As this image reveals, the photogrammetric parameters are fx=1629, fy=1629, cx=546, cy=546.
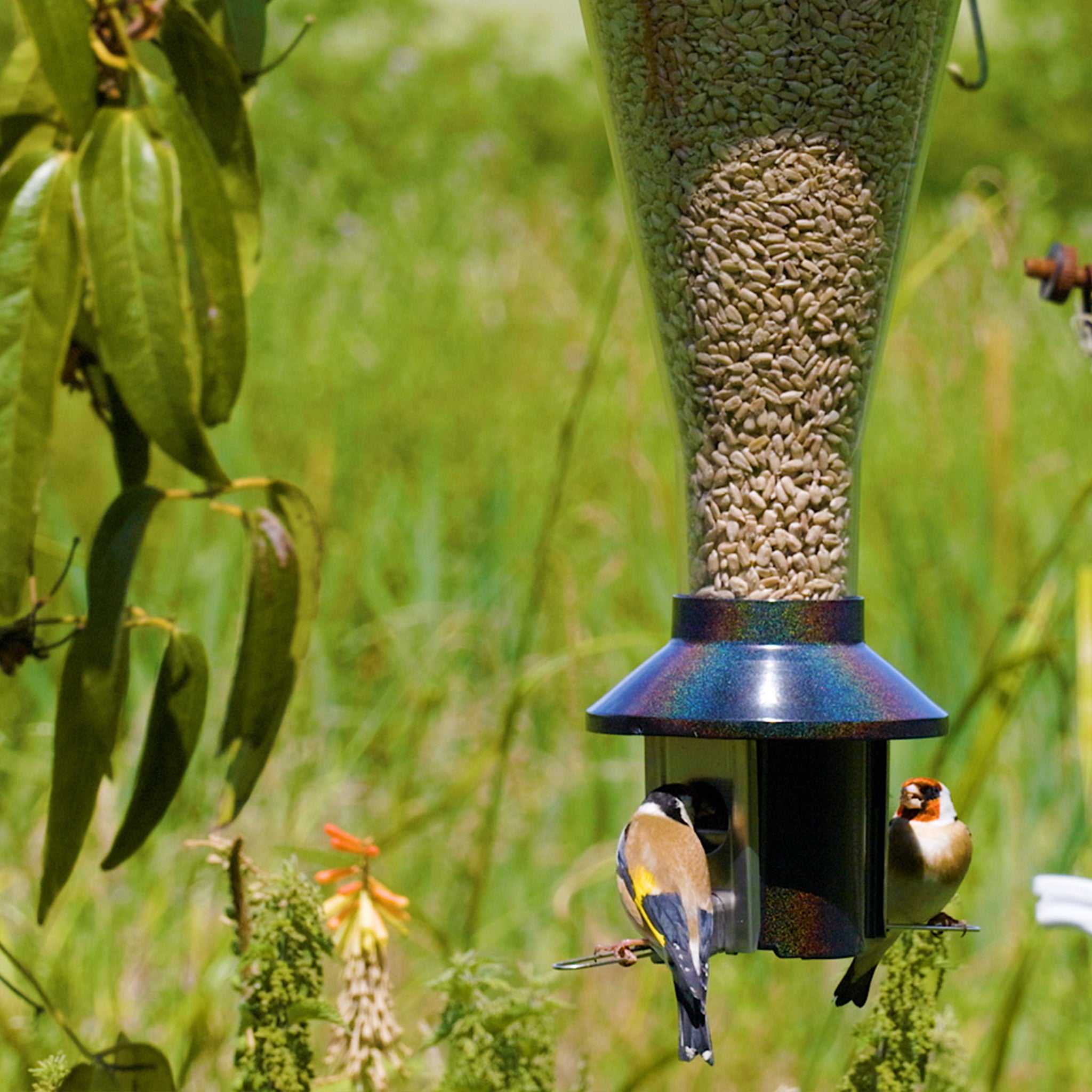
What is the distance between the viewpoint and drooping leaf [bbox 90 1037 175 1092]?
1286 mm

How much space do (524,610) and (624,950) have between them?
193 centimetres

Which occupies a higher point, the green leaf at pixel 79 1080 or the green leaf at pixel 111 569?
the green leaf at pixel 111 569

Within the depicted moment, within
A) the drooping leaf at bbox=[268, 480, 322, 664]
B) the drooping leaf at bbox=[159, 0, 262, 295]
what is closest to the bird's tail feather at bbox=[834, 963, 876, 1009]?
the drooping leaf at bbox=[268, 480, 322, 664]

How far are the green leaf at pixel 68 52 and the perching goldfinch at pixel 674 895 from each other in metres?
0.75

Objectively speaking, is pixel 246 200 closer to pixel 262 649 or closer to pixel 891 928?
pixel 262 649

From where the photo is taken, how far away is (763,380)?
1.27 m

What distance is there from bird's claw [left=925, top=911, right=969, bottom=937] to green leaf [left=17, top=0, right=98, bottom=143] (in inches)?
37.1

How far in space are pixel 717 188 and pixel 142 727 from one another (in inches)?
71.8

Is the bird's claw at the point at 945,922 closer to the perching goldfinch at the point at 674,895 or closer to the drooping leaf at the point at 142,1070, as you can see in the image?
the perching goldfinch at the point at 674,895

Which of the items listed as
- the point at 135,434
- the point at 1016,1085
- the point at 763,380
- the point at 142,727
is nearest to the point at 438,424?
the point at 142,727

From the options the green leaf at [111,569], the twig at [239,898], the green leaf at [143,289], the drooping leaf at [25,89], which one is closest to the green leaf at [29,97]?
the drooping leaf at [25,89]

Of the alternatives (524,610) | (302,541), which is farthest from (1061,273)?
(524,610)

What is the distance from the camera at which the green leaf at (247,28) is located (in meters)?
1.51

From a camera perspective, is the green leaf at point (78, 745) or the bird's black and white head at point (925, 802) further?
the green leaf at point (78, 745)
